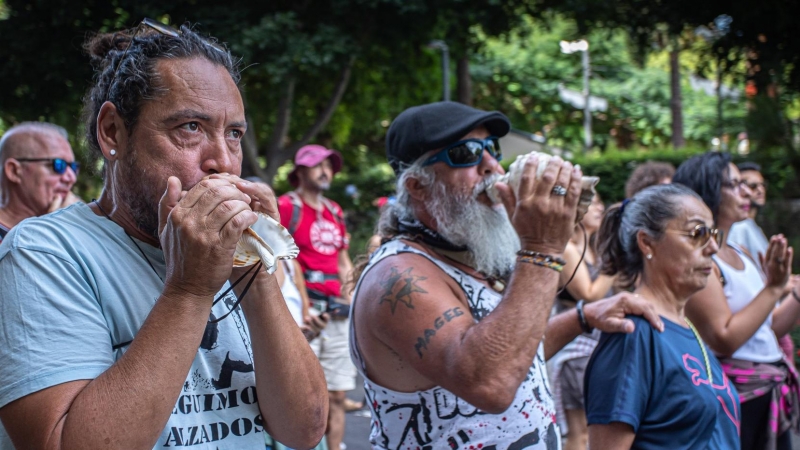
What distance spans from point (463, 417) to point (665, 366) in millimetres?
818

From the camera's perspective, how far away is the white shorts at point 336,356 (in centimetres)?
562

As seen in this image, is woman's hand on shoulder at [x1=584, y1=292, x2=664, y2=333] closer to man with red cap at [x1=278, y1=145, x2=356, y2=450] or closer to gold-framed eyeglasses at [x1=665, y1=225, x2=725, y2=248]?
gold-framed eyeglasses at [x1=665, y1=225, x2=725, y2=248]

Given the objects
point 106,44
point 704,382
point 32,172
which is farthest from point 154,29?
point 32,172

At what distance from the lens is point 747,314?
3.45 metres

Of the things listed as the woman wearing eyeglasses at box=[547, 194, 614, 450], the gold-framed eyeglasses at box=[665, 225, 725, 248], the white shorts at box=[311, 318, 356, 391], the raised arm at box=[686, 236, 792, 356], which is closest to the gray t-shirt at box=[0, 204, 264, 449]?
the gold-framed eyeglasses at box=[665, 225, 725, 248]

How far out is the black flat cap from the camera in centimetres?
246

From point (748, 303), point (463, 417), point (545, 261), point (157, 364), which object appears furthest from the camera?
point (748, 303)

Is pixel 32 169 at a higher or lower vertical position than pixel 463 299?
higher

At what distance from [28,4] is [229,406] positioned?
442 inches

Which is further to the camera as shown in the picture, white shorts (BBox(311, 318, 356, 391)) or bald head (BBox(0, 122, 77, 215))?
white shorts (BBox(311, 318, 356, 391))

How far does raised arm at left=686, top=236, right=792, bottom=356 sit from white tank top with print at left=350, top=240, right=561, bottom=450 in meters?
1.36

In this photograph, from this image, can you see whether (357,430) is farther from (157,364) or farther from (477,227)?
(157,364)

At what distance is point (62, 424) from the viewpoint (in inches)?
47.9

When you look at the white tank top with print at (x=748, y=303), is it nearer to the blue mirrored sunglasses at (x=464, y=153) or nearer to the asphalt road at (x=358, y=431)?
the blue mirrored sunglasses at (x=464, y=153)
